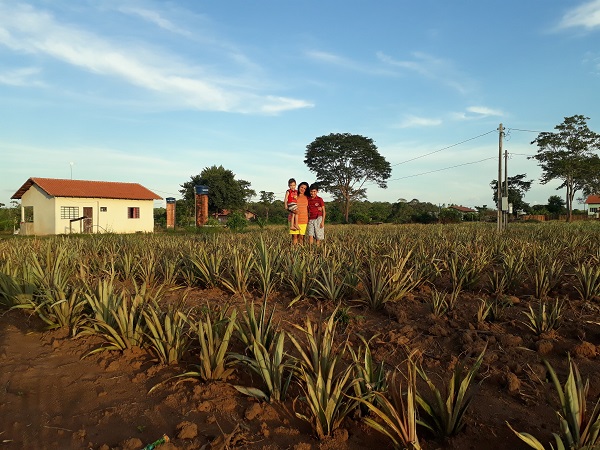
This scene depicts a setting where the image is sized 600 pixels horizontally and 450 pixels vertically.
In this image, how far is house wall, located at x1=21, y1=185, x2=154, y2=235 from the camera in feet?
81.4

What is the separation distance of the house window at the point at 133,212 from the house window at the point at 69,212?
3249mm

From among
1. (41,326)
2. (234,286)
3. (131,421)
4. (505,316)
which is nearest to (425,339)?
(505,316)

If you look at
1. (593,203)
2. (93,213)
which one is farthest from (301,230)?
(593,203)

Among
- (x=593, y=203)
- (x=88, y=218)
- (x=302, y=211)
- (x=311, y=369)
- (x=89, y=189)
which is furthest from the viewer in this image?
(x=593, y=203)

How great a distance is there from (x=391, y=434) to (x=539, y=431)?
816mm

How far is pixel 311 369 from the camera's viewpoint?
2605 mm

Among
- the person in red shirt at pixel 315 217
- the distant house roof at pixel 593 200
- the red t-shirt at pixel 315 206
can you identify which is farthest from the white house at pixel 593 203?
the red t-shirt at pixel 315 206

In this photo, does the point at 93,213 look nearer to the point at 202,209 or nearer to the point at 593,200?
the point at 202,209

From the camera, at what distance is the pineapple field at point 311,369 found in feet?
7.20

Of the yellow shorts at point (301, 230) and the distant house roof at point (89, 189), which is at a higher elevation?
the distant house roof at point (89, 189)

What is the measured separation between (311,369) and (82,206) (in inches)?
1063

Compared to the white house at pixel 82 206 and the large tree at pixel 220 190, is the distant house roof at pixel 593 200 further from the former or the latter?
the white house at pixel 82 206

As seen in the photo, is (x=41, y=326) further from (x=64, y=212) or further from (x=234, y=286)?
(x=64, y=212)

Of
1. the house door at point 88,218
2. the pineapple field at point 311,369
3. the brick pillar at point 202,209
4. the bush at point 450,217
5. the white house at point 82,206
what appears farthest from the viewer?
the bush at point 450,217
